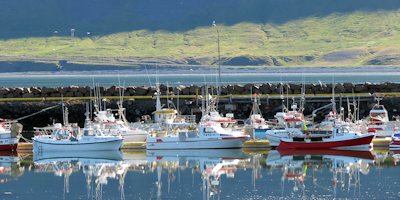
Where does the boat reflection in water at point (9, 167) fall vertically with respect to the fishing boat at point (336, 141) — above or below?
below

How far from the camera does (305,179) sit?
5394 cm

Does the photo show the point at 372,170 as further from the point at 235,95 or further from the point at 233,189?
the point at 235,95

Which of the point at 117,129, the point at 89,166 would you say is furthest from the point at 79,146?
the point at 89,166

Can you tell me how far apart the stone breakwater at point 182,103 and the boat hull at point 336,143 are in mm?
12686

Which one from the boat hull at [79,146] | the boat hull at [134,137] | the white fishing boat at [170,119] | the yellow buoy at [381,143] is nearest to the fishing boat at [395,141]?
the yellow buoy at [381,143]

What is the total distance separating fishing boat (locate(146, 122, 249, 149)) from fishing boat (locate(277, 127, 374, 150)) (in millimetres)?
2486

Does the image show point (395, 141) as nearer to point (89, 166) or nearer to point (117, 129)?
point (117, 129)

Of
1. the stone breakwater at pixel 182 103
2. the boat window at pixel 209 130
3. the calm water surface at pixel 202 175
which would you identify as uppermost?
the stone breakwater at pixel 182 103

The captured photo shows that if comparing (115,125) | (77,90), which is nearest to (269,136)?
(115,125)

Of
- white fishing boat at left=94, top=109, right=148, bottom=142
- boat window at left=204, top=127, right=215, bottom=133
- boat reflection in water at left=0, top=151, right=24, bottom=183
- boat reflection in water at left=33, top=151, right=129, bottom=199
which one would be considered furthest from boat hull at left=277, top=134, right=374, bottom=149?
boat reflection in water at left=0, top=151, right=24, bottom=183

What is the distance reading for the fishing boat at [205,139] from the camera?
216 feet

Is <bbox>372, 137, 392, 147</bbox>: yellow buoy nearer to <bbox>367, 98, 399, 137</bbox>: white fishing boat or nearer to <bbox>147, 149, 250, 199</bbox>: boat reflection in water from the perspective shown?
<bbox>367, 98, 399, 137</bbox>: white fishing boat

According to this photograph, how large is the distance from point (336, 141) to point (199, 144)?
737 centimetres

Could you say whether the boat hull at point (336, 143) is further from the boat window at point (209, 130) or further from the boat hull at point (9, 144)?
the boat hull at point (9, 144)
